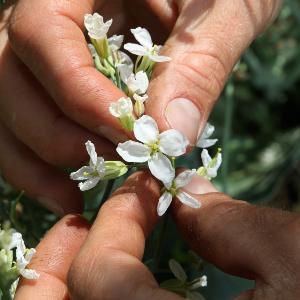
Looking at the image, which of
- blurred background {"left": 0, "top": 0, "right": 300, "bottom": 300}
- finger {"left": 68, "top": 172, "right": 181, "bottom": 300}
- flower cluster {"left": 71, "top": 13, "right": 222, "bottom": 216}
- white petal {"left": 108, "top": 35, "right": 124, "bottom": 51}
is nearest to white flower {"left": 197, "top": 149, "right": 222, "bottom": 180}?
flower cluster {"left": 71, "top": 13, "right": 222, "bottom": 216}

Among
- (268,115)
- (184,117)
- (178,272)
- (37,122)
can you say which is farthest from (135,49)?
(268,115)

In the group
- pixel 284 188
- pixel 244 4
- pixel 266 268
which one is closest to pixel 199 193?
pixel 266 268

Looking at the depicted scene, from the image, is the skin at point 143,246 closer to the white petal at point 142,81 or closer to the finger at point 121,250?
the finger at point 121,250

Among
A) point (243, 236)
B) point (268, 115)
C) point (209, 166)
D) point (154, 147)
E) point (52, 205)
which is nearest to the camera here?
point (243, 236)

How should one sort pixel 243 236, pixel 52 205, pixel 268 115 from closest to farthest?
pixel 243 236 → pixel 52 205 → pixel 268 115

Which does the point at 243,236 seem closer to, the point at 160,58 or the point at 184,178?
the point at 184,178

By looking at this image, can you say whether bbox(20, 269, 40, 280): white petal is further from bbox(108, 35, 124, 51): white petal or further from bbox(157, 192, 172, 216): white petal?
bbox(108, 35, 124, 51): white petal

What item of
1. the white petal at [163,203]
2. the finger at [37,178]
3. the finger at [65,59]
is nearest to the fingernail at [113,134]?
the finger at [65,59]
